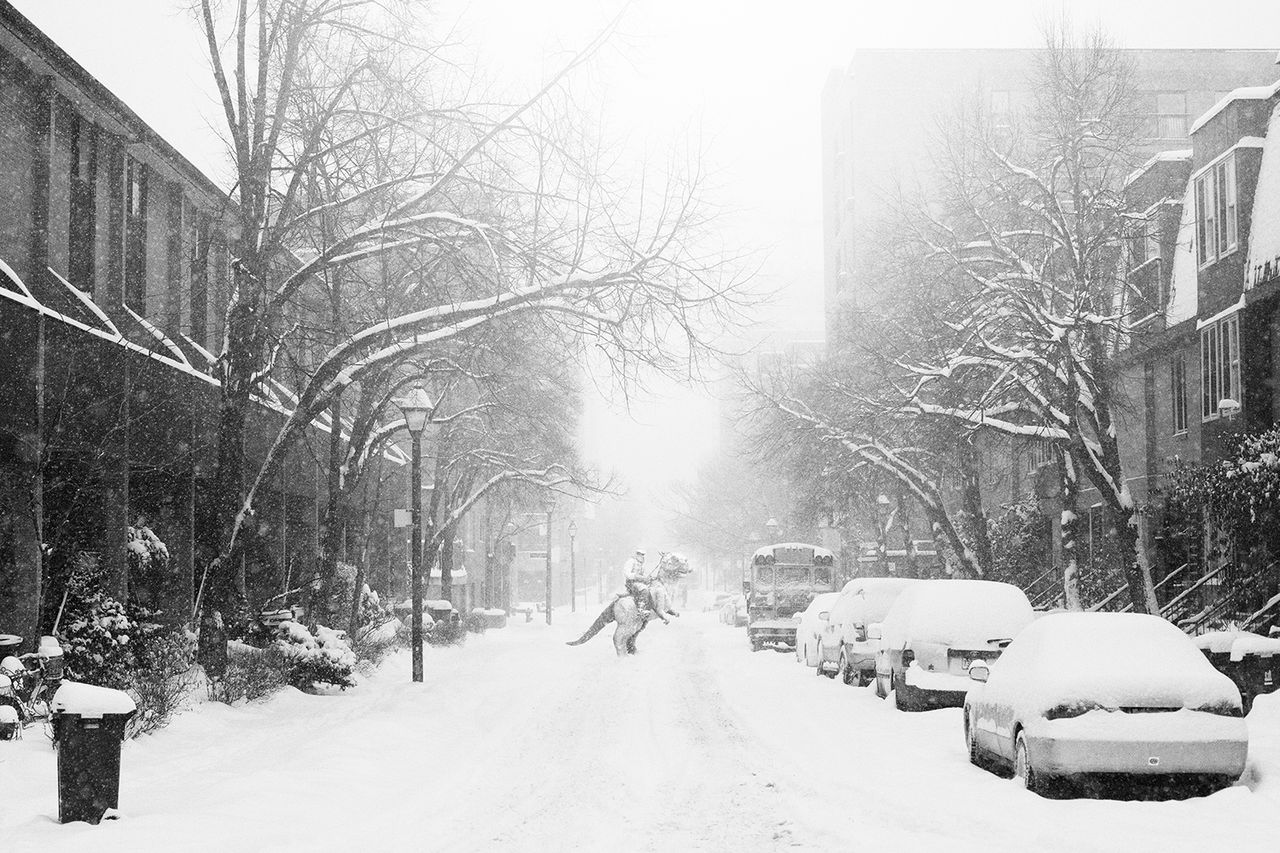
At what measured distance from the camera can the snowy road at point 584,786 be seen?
342 inches

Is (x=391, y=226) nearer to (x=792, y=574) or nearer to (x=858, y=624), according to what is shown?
(x=858, y=624)

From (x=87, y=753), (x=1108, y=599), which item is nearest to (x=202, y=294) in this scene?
(x=87, y=753)

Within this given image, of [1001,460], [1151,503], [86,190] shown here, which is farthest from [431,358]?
[1001,460]

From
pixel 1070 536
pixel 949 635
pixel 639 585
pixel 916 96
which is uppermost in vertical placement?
pixel 916 96

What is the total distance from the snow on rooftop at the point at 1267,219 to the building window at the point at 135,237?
1944cm

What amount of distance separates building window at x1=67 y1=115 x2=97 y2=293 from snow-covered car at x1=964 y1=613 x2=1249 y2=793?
52.1ft

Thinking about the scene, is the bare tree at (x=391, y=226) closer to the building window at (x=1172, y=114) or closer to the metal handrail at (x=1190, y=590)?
the metal handrail at (x=1190, y=590)

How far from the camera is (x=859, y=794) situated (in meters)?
10.4

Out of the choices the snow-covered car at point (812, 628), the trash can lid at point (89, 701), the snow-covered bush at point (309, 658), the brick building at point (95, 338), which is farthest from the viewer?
the snow-covered car at point (812, 628)

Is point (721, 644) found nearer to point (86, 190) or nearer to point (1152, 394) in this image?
point (1152, 394)

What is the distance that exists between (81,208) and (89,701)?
1390 centimetres

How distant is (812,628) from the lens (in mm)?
26109

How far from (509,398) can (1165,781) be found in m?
24.0

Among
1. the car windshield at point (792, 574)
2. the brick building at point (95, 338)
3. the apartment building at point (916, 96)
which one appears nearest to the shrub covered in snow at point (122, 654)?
the brick building at point (95, 338)
